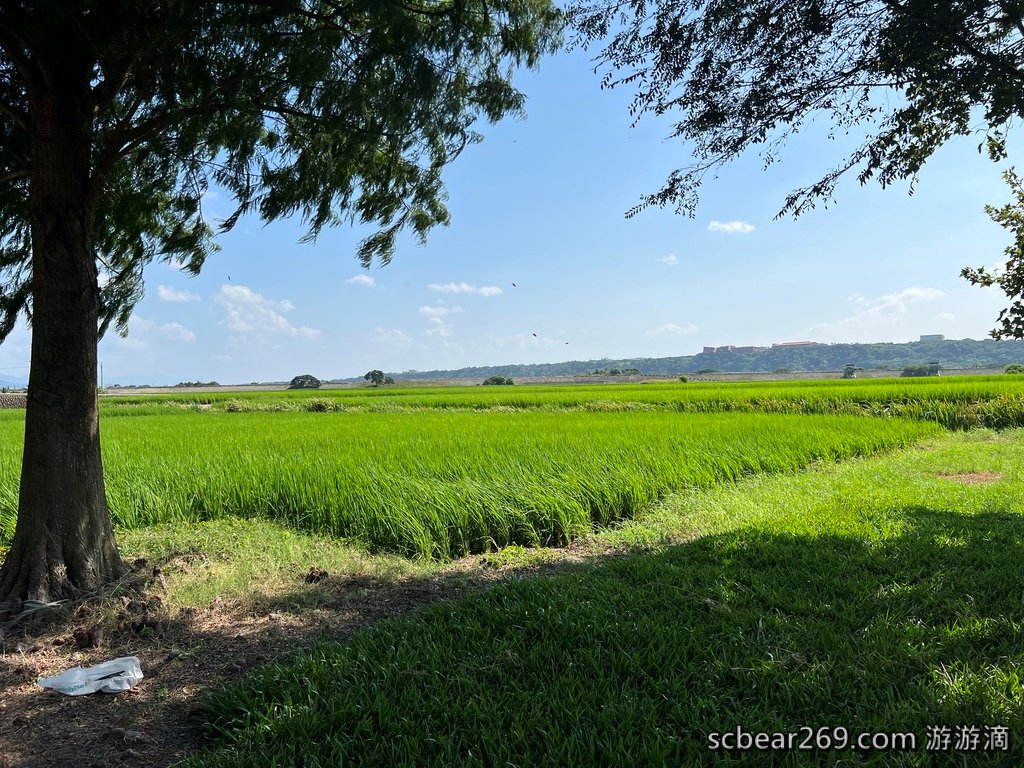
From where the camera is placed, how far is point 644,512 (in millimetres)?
6668

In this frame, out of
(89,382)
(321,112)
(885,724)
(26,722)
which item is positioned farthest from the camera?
(89,382)

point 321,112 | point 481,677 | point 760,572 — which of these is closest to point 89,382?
point 321,112

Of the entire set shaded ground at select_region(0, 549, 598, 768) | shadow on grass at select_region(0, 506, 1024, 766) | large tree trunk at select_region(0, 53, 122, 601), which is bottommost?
shaded ground at select_region(0, 549, 598, 768)

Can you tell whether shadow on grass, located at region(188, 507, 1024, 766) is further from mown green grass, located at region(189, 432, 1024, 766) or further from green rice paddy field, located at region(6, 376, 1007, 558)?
green rice paddy field, located at region(6, 376, 1007, 558)

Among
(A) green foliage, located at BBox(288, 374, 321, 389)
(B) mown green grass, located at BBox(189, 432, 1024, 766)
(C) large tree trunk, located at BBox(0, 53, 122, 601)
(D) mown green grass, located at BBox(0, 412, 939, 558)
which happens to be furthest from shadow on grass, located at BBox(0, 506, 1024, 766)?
(A) green foliage, located at BBox(288, 374, 321, 389)

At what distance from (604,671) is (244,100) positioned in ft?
13.2

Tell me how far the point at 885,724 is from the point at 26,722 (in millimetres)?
3618

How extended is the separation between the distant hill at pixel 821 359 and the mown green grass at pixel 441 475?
3035 inches

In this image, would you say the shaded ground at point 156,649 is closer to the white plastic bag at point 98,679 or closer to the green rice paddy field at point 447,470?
the white plastic bag at point 98,679

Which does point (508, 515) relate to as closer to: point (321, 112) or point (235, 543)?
point (235, 543)

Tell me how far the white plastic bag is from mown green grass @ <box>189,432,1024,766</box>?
0.57 meters

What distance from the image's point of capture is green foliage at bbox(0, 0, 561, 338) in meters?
3.12

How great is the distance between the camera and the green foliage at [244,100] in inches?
123

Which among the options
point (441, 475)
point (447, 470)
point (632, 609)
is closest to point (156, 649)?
point (632, 609)
